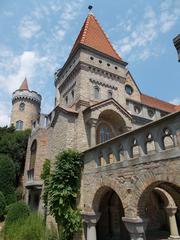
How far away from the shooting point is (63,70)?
Answer: 17.2 metres

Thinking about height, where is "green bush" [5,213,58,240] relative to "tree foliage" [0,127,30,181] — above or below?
below

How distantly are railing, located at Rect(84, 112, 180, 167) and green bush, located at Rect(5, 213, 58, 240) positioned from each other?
544 cm

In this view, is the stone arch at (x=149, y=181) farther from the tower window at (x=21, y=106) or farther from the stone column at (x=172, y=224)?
the tower window at (x=21, y=106)

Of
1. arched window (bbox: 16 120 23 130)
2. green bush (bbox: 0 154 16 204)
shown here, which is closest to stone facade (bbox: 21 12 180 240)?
green bush (bbox: 0 154 16 204)

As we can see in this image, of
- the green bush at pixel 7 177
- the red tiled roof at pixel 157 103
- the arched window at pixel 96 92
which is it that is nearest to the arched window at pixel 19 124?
the green bush at pixel 7 177

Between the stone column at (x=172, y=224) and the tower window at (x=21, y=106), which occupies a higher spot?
the tower window at (x=21, y=106)

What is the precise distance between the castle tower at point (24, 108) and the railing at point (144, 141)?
2688 centimetres

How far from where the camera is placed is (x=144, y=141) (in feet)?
22.8

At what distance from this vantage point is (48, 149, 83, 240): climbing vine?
31.3ft

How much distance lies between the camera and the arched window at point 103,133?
44.8 ft

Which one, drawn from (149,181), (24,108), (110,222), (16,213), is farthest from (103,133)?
(24,108)

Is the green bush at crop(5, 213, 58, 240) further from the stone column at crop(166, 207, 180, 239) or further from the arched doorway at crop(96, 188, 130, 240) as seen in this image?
the stone column at crop(166, 207, 180, 239)

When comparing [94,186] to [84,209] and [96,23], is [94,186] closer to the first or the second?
[84,209]

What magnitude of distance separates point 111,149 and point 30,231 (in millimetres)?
7232
